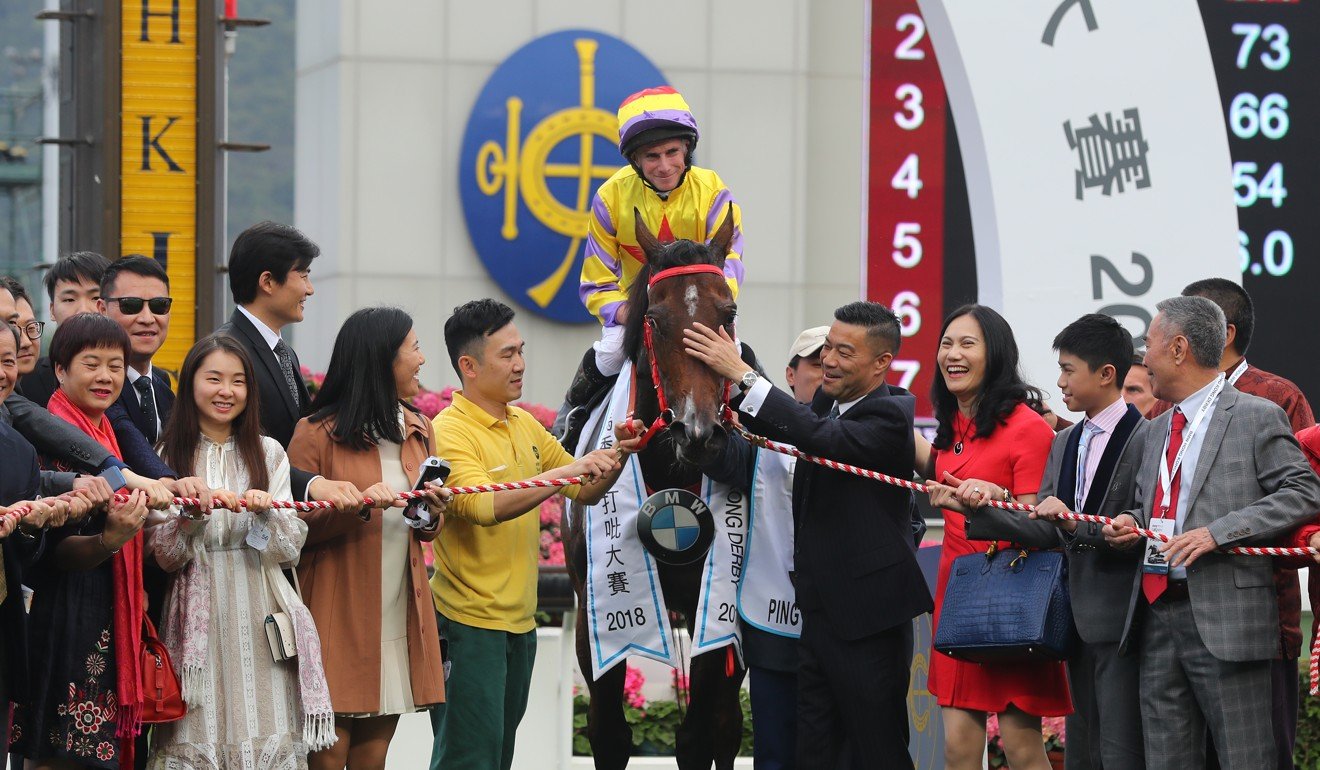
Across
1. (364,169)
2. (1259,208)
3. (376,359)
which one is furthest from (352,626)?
(1259,208)

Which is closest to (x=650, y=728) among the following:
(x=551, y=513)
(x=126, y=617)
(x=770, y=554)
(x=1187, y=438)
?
(x=551, y=513)

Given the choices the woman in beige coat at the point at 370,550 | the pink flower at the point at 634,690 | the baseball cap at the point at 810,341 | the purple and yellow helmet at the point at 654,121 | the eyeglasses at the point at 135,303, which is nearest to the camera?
the woman in beige coat at the point at 370,550

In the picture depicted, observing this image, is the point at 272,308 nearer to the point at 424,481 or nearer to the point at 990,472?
the point at 424,481

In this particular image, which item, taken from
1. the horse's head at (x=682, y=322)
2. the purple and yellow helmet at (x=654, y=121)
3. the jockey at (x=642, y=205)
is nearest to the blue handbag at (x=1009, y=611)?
the horse's head at (x=682, y=322)

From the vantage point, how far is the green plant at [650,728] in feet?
26.2

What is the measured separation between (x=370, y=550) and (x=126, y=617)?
2.35ft

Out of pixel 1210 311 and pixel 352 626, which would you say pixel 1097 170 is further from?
pixel 352 626

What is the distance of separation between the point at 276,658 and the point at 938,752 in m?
2.83

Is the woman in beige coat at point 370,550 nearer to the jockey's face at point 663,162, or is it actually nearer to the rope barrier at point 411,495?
the rope barrier at point 411,495

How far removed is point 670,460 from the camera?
555 cm

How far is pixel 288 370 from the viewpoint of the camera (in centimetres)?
550

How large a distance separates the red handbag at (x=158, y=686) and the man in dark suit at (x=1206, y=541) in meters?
2.66

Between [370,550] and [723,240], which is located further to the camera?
[723,240]

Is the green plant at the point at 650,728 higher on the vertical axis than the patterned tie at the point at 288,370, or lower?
lower
